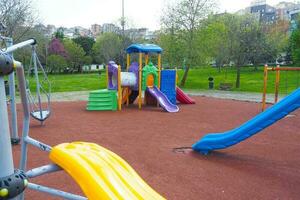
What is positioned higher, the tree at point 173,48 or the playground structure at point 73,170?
the tree at point 173,48

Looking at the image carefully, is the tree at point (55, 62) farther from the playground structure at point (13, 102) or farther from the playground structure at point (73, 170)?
the playground structure at point (73, 170)

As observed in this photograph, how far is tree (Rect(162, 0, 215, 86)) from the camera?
69.6ft

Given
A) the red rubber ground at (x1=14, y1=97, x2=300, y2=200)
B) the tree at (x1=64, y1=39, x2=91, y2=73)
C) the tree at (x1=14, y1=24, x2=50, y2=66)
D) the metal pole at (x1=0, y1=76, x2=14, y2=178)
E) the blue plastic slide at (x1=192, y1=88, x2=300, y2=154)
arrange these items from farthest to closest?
1. the tree at (x1=64, y1=39, x2=91, y2=73)
2. the tree at (x1=14, y1=24, x2=50, y2=66)
3. the blue plastic slide at (x1=192, y1=88, x2=300, y2=154)
4. the red rubber ground at (x1=14, y1=97, x2=300, y2=200)
5. the metal pole at (x1=0, y1=76, x2=14, y2=178)

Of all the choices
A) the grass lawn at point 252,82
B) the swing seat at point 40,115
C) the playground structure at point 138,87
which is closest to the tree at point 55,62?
the grass lawn at point 252,82

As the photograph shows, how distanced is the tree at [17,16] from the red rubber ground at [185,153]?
890 centimetres

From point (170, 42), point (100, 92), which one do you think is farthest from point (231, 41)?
point (100, 92)

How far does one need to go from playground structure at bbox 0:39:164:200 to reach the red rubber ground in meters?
1.62

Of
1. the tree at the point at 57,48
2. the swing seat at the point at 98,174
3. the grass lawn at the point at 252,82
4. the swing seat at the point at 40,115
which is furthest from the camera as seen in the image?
the tree at the point at 57,48

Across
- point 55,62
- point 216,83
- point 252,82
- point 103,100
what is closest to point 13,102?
point 103,100

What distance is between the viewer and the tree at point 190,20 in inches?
835

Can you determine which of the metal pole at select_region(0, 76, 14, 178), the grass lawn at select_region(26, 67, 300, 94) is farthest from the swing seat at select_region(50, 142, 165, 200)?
the grass lawn at select_region(26, 67, 300, 94)

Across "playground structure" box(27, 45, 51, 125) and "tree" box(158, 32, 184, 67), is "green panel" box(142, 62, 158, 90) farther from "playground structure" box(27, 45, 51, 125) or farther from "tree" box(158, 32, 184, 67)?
"tree" box(158, 32, 184, 67)

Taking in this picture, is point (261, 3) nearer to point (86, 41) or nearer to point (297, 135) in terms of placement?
point (86, 41)

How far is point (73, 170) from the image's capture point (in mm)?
2062
